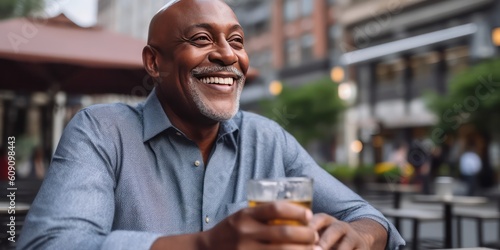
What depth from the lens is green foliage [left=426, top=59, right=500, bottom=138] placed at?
13531 mm

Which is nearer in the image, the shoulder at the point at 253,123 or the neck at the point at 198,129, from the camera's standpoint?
the neck at the point at 198,129

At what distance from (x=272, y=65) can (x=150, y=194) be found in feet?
112

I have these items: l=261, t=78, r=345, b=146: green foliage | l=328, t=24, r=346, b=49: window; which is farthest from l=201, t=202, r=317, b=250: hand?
l=328, t=24, r=346, b=49: window

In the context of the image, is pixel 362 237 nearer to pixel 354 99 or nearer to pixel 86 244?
pixel 86 244

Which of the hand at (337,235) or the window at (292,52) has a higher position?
the window at (292,52)

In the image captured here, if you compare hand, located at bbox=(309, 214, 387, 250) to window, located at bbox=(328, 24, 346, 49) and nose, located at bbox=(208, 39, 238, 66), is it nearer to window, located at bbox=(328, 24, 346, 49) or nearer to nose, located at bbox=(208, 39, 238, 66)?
nose, located at bbox=(208, 39, 238, 66)

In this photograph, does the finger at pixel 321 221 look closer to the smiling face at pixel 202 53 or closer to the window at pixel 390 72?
the smiling face at pixel 202 53

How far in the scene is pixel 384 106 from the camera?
26031 mm

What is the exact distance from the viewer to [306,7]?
3216 centimetres

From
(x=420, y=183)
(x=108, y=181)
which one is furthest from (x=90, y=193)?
(x=420, y=183)

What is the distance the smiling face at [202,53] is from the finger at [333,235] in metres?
0.40

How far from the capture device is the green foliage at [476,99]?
13.5 metres

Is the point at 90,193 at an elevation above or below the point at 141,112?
below

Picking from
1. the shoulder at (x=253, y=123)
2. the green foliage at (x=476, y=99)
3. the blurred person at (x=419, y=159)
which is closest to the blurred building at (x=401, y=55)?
the green foliage at (x=476, y=99)
